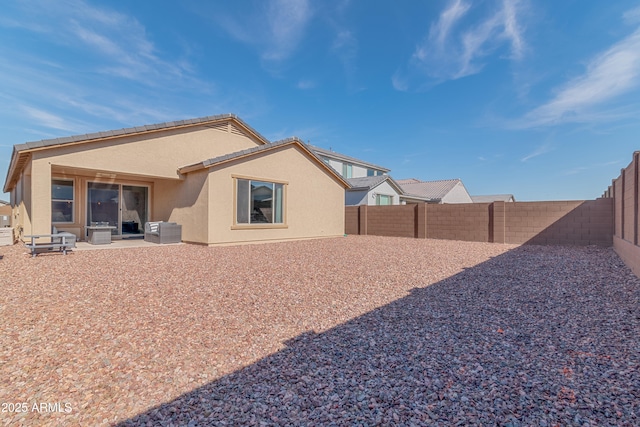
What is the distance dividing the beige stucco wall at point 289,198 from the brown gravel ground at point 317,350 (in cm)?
510

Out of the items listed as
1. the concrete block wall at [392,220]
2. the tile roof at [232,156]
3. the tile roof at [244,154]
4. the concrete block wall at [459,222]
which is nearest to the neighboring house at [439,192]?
the concrete block wall at [392,220]

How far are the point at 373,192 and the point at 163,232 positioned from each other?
49.8 ft

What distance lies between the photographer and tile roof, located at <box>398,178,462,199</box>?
29.0 metres

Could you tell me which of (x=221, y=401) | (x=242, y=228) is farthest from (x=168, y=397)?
(x=242, y=228)

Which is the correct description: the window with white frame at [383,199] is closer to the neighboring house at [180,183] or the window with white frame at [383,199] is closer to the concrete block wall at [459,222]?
the concrete block wall at [459,222]

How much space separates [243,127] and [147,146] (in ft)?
15.6

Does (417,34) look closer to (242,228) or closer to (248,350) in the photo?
(242,228)

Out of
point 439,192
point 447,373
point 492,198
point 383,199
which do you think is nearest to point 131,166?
point 447,373

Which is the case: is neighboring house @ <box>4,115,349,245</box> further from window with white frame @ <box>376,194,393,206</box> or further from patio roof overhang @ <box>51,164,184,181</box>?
window with white frame @ <box>376,194,393,206</box>

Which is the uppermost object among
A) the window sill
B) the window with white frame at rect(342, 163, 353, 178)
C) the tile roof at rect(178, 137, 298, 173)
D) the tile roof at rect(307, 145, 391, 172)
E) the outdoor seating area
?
the tile roof at rect(307, 145, 391, 172)

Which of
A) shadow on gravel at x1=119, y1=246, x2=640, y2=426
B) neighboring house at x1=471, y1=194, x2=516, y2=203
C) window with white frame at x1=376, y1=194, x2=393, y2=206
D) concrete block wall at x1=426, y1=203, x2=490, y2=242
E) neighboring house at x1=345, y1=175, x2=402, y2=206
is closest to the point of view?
shadow on gravel at x1=119, y1=246, x2=640, y2=426

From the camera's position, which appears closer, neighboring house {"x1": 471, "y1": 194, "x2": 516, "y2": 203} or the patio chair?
the patio chair

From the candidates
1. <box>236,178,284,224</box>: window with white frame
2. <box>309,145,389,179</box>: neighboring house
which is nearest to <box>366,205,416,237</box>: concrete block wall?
<box>236,178,284,224</box>: window with white frame

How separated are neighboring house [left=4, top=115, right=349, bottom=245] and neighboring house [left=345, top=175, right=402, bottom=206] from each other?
771 centimetres
